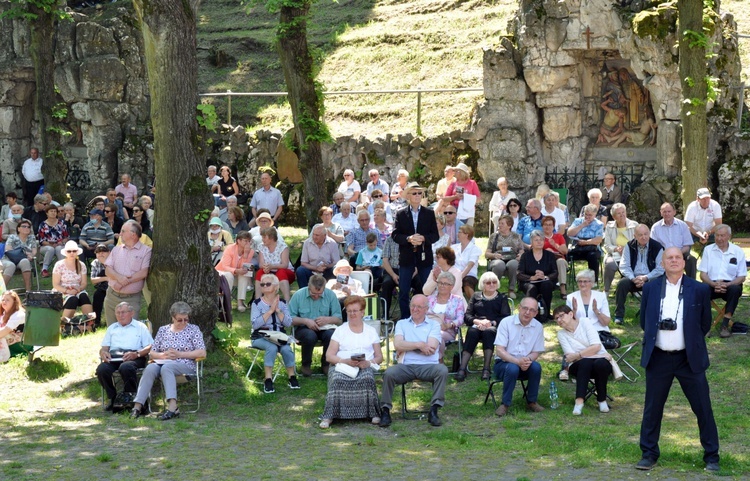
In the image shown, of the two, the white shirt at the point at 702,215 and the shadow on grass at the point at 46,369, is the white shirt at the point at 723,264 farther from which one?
the shadow on grass at the point at 46,369

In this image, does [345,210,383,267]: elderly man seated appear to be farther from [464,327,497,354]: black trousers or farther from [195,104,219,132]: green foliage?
[195,104,219,132]: green foliage

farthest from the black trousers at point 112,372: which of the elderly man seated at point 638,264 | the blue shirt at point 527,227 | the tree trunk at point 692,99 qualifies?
the tree trunk at point 692,99

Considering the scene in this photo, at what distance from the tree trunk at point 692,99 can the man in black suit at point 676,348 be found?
7.11 m

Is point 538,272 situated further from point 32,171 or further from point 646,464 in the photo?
point 32,171

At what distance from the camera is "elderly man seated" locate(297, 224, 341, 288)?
14.3m

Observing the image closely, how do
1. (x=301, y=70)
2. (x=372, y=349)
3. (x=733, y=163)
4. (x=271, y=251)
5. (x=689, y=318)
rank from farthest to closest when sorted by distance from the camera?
1. (x=733, y=163)
2. (x=301, y=70)
3. (x=271, y=251)
4. (x=372, y=349)
5. (x=689, y=318)

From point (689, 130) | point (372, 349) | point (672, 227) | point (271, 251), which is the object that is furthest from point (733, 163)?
point (372, 349)

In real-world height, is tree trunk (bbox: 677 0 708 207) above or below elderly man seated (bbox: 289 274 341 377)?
above

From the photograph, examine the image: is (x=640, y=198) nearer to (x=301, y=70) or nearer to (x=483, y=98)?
(x=483, y=98)

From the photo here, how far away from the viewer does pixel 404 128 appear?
22016mm

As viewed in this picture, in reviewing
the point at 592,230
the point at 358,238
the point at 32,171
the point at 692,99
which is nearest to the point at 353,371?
the point at 358,238

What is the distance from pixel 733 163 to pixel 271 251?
28.2 feet

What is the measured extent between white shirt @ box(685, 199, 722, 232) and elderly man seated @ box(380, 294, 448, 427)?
217 inches

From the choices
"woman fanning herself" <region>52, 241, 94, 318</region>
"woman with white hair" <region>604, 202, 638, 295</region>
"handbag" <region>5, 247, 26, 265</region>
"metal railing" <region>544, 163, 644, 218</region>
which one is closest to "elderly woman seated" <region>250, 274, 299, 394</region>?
"woman fanning herself" <region>52, 241, 94, 318</region>
